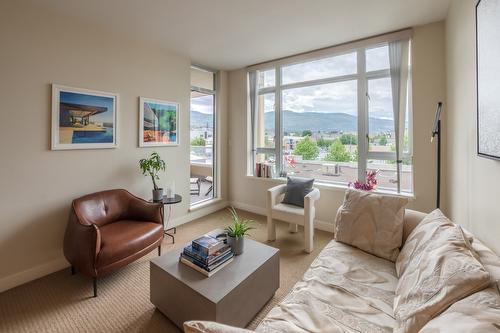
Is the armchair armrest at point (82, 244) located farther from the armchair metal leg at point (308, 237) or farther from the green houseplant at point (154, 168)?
the armchair metal leg at point (308, 237)

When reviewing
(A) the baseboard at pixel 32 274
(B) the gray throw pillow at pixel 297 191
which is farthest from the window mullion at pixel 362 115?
(A) the baseboard at pixel 32 274

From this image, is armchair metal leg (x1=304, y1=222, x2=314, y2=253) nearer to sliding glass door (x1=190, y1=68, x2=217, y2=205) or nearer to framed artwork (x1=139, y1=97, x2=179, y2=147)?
sliding glass door (x1=190, y1=68, x2=217, y2=205)

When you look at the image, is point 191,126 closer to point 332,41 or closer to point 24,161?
point 24,161

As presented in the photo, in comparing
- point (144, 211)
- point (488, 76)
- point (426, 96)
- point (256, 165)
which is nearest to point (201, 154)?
point (256, 165)

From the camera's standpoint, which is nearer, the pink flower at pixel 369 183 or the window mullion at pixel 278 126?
the pink flower at pixel 369 183

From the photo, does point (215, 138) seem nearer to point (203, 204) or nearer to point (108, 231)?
point (203, 204)

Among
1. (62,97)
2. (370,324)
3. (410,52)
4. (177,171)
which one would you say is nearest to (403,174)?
(410,52)

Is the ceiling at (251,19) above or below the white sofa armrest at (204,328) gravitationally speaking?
above

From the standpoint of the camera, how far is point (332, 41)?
124 inches

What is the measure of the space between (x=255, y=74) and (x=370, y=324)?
13.1 feet

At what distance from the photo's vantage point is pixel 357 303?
1264 mm

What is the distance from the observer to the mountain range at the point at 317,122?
3197mm

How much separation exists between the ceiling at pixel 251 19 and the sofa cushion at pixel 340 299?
2.41 meters

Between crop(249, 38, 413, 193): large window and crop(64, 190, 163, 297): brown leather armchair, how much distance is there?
7.21 ft
